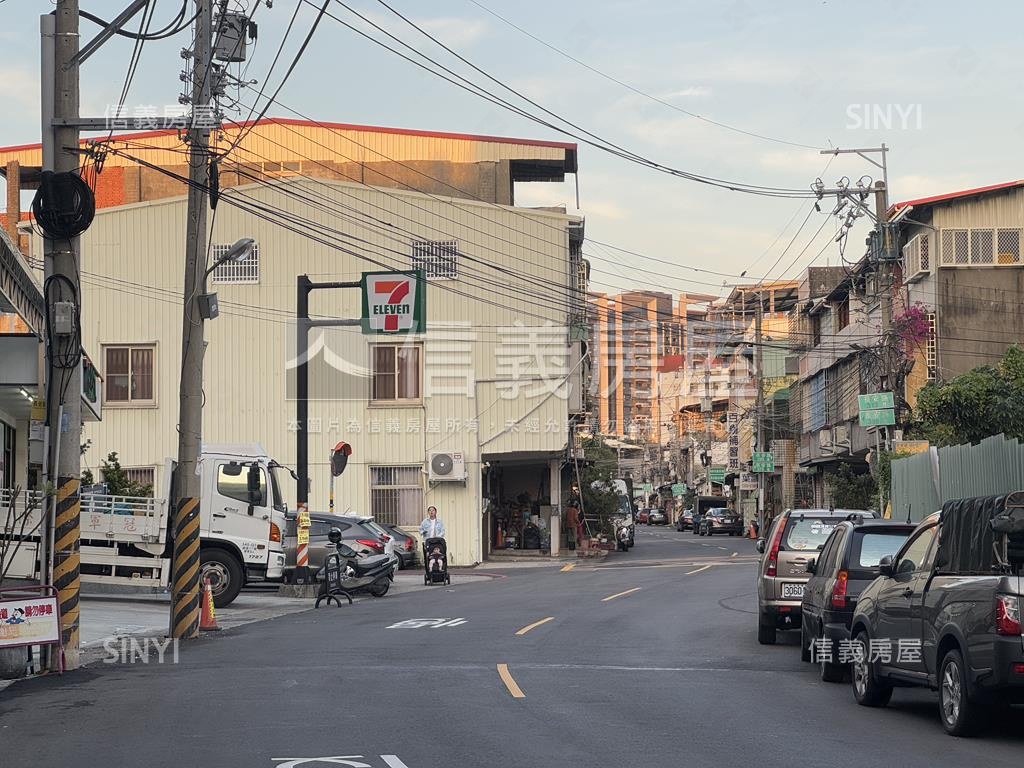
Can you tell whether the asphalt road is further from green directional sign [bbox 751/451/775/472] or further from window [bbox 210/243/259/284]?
green directional sign [bbox 751/451/775/472]

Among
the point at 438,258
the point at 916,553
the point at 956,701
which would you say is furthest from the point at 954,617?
the point at 438,258

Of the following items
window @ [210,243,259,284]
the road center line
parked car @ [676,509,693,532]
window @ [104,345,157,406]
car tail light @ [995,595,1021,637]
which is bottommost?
parked car @ [676,509,693,532]

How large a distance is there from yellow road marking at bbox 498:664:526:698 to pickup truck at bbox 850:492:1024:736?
3.12 m

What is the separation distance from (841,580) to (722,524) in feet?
222

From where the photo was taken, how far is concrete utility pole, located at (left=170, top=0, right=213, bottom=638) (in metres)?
20.3

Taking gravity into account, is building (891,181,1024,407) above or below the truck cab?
above

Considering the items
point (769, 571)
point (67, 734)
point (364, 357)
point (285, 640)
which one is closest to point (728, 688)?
point (769, 571)

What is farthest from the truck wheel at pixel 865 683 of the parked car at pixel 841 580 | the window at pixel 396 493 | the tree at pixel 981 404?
the window at pixel 396 493

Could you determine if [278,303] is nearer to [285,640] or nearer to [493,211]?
[493,211]

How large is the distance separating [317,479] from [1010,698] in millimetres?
33972

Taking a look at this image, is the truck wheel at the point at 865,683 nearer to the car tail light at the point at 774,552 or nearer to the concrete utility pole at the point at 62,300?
the car tail light at the point at 774,552

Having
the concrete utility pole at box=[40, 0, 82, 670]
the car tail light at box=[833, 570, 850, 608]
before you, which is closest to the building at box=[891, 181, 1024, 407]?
the car tail light at box=[833, 570, 850, 608]

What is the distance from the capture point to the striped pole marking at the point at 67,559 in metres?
16.4

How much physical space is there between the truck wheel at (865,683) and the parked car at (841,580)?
1.10m
